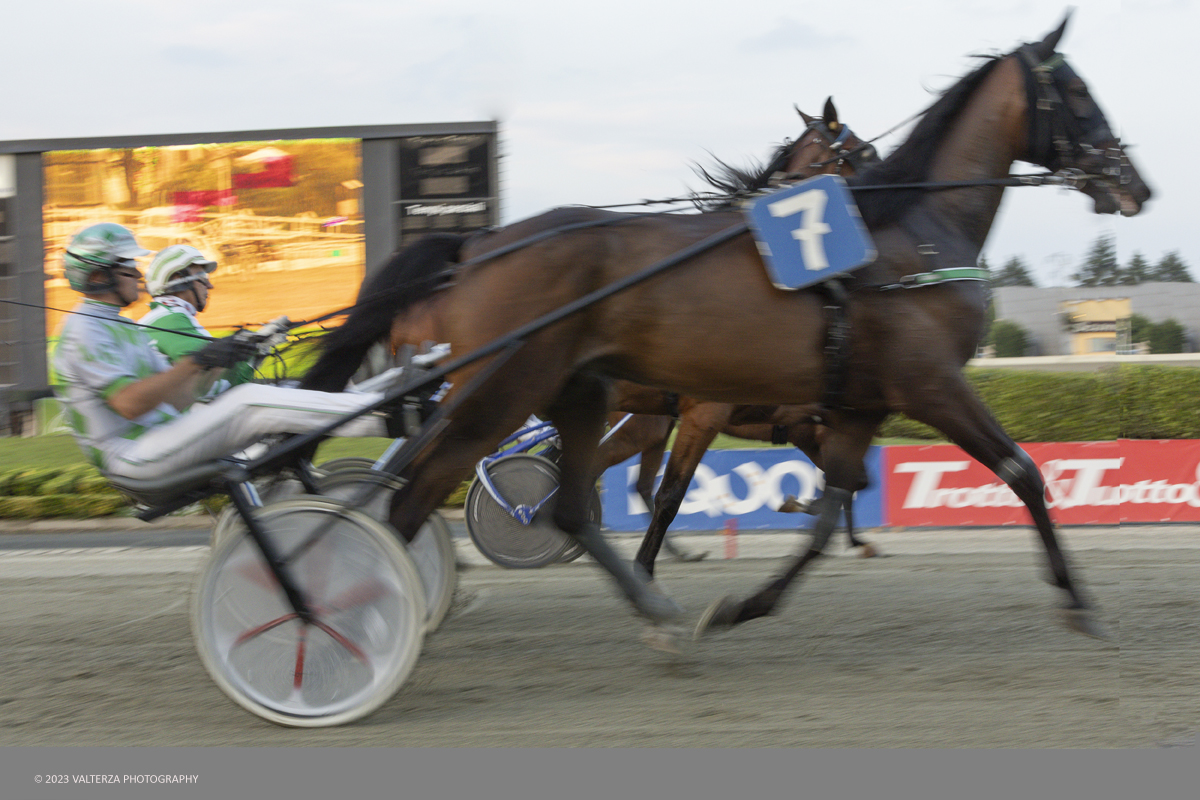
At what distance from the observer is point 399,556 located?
3.04 m

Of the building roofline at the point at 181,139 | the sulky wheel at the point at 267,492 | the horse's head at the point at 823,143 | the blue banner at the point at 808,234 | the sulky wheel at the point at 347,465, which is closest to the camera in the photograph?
the blue banner at the point at 808,234

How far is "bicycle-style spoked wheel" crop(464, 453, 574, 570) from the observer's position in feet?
17.6

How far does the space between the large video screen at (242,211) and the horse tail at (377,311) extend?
847cm

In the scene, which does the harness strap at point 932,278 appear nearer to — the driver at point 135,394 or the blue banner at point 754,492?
the driver at point 135,394

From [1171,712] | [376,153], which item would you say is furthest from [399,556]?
[376,153]

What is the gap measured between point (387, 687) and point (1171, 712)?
2.31 meters

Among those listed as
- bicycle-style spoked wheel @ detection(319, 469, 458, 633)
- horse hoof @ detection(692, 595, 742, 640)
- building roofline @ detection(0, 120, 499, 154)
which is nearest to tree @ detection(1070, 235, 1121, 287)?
horse hoof @ detection(692, 595, 742, 640)

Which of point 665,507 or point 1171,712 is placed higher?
point 665,507

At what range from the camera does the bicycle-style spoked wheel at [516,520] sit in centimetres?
535

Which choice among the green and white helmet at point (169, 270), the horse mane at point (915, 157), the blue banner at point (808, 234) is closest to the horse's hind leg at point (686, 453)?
the horse mane at point (915, 157)

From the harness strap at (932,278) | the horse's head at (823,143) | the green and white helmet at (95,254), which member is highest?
the horse's head at (823,143)

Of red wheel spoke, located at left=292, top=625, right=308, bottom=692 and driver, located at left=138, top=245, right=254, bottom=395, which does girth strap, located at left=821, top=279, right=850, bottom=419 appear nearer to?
red wheel spoke, located at left=292, top=625, right=308, bottom=692

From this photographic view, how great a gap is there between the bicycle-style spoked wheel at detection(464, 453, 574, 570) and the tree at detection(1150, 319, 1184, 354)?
311cm

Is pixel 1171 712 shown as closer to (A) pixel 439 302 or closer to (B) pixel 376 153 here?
(A) pixel 439 302
